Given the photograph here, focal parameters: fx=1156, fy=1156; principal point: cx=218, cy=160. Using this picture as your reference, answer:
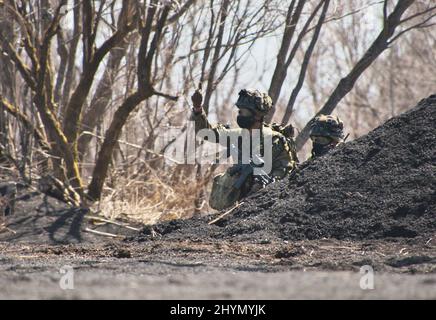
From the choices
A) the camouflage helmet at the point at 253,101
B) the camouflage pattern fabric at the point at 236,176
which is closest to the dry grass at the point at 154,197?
the camouflage pattern fabric at the point at 236,176

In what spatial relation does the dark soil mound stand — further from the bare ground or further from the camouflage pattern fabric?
the camouflage pattern fabric

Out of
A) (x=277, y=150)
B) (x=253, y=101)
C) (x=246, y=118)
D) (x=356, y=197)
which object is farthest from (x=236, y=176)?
(x=356, y=197)

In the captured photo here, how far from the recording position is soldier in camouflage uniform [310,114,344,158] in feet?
37.5

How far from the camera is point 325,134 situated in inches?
450

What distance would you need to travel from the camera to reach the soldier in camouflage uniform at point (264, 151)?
1113 centimetres

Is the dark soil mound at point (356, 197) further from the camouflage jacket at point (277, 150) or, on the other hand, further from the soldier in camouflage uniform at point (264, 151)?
the camouflage jacket at point (277, 150)

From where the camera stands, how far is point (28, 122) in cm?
1249

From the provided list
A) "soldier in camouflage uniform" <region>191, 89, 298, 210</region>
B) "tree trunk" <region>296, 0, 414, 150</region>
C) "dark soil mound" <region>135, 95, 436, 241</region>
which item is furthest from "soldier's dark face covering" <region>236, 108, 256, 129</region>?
"tree trunk" <region>296, 0, 414, 150</region>

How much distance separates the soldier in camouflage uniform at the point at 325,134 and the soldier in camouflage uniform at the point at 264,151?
24 centimetres
